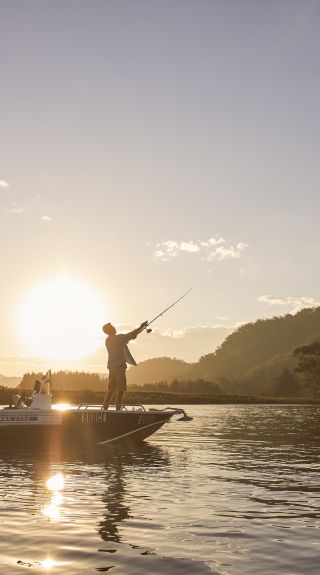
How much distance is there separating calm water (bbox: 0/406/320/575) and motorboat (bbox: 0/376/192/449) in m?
1.66

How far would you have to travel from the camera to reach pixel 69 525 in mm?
10602

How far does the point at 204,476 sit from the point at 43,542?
805cm

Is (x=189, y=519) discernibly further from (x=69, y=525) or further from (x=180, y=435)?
(x=180, y=435)

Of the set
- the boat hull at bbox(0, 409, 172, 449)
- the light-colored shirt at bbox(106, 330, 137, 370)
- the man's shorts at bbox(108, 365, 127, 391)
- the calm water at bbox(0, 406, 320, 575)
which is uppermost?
the light-colored shirt at bbox(106, 330, 137, 370)

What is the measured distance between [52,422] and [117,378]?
8.81 ft

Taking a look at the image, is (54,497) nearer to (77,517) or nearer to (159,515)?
(77,517)

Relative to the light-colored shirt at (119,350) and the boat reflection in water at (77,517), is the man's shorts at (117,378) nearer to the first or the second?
the light-colored shirt at (119,350)

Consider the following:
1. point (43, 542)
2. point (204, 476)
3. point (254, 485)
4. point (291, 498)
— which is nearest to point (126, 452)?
point (204, 476)

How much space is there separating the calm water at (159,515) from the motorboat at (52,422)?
166cm

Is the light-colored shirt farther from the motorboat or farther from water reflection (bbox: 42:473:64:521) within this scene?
water reflection (bbox: 42:473:64:521)

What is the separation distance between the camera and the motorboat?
22984mm

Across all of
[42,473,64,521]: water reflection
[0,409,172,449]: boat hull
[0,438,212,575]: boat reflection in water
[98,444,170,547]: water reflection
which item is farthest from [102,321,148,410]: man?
[42,473,64,521]: water reflection

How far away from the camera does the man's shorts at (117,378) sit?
77.6ft

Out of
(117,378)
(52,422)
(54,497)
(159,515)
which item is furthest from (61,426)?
(159,515)
